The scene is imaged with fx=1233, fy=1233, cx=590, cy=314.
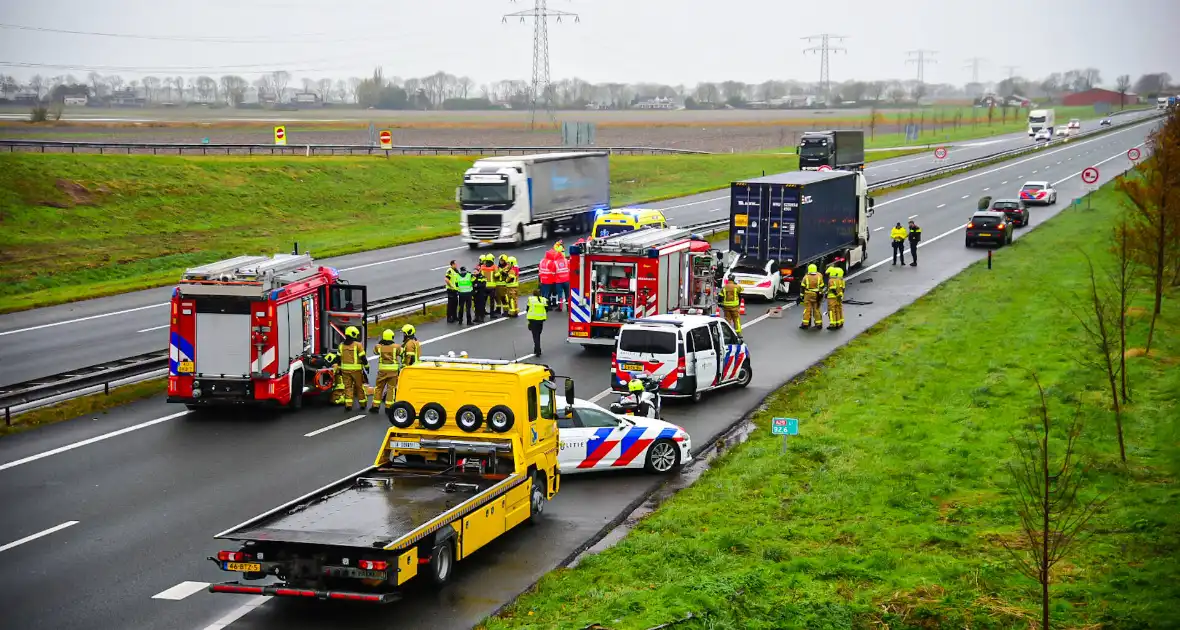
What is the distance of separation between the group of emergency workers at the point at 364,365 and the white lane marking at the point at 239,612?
9338 millimetres

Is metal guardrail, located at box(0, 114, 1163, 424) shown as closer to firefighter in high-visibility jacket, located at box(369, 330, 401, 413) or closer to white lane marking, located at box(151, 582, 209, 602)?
firefighter in high-visibility jacket, located at box(369, 330, 401, 413)

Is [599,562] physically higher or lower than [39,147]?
lower

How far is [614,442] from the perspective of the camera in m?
19.8

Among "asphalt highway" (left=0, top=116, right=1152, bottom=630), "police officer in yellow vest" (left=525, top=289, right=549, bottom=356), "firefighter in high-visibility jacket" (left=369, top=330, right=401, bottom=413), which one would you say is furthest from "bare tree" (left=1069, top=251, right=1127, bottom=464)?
"firefighter in high-visibility jacket" (left=369, top=330, right=401, bottom=413)

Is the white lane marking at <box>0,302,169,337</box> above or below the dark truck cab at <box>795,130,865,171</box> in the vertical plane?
below

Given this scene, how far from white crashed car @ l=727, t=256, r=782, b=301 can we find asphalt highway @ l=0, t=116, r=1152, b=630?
24.0 ft

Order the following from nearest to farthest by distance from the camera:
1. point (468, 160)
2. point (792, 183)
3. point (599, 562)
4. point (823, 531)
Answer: point (599, 562) → point (823, 531) → point (792, 183) → point (468, 160)

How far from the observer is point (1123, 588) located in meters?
13.9

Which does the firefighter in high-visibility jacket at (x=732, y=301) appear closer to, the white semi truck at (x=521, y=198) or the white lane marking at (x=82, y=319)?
the white lane marking at (x=82, y=319)

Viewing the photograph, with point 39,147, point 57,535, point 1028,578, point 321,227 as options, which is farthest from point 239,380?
point 39,147

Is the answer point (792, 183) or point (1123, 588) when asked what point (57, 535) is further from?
point (792, 183)

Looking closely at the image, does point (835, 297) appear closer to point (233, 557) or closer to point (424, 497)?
point (424, 497)

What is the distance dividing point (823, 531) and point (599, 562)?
125 inches

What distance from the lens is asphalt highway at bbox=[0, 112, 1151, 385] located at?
30.0 m
